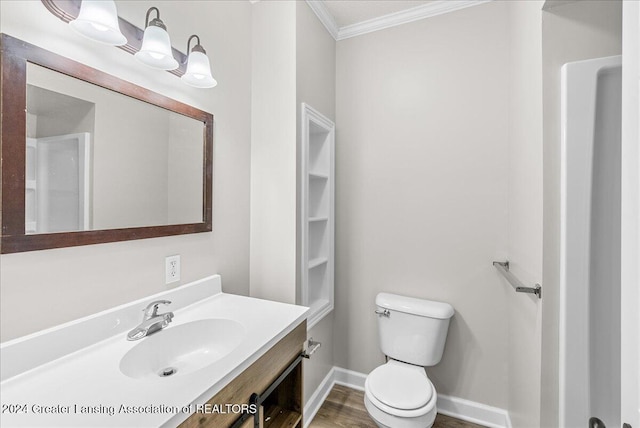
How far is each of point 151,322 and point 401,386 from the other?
4.17ft

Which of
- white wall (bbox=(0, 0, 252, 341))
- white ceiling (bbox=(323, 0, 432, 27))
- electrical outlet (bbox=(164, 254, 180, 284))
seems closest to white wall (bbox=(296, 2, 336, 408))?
white ceiling (bbox=(323, 0, 432, 27))

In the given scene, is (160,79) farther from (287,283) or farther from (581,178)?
(581,178)

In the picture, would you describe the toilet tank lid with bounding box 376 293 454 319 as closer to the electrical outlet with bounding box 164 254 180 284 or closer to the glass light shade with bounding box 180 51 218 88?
the electrical outlet with bounding box 164 254 180 284

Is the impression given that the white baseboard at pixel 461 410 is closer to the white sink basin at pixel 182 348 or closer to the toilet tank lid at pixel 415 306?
the toilet tank lid at pixel 415 306

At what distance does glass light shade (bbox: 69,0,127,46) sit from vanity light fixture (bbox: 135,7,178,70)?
11 centimetres

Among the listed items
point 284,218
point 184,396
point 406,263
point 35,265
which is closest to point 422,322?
point 406,263

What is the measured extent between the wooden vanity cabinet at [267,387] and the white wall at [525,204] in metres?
0.98

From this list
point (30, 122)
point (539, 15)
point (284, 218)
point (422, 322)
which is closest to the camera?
point (30, 122)

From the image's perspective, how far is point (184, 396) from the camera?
2.19ft

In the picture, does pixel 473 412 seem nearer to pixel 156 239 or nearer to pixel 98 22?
pixel 156 239

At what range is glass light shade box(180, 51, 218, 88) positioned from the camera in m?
1.22

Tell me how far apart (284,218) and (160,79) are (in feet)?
2.84

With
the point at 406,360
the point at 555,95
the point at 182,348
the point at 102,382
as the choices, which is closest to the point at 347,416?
the point at 406,360

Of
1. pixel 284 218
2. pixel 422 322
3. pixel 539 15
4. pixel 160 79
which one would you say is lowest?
pixel 422 322
